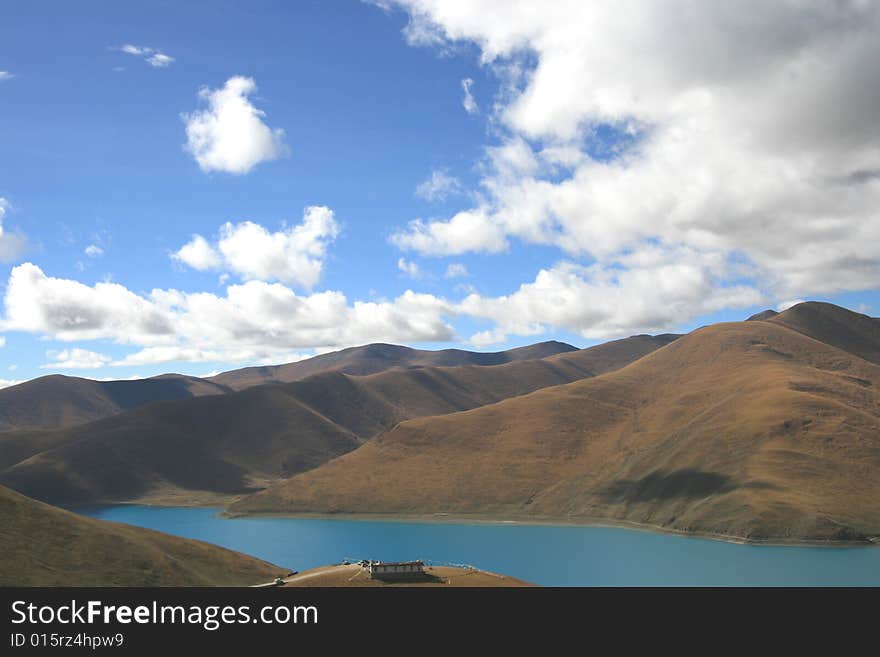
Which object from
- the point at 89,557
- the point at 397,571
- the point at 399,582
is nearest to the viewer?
the point at 399,582

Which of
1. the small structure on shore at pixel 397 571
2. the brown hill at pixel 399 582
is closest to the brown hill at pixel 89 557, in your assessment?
the brown hill at pixel 399 582

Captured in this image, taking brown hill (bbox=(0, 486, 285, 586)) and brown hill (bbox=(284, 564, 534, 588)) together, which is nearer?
brown hill (bbox=(0, 486, 285, 586))

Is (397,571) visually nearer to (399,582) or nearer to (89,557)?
(399,582)

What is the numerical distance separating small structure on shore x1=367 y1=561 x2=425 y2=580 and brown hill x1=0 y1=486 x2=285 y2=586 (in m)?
29.1

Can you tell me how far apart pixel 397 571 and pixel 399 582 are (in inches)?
70.9

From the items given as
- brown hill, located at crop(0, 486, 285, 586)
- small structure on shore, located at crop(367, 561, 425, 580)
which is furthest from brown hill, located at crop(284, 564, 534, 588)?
brown hill, located at crop(0, 486, 285, 586)

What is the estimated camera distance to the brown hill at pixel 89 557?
92312 mm

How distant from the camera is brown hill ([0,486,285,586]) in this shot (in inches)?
3634

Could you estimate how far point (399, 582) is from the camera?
9662 cm

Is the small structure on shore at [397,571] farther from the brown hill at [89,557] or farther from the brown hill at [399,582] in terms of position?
the brown hill at [89,557]

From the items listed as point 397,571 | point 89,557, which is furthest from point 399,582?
point 89,557

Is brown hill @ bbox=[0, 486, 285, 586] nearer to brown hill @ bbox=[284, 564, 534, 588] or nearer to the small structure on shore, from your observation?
brown hill @ bbox=[284, 564, 534, 588]

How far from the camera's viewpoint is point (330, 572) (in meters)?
104
